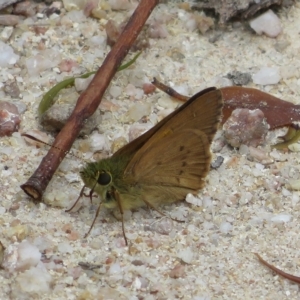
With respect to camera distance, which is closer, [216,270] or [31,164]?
[216,270]

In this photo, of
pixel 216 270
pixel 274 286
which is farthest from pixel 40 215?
pixel 274 286

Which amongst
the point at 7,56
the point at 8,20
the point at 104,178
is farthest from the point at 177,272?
the point at 8,20

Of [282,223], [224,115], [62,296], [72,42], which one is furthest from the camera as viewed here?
[72,42]

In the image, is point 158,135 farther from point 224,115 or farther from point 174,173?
point 224,115

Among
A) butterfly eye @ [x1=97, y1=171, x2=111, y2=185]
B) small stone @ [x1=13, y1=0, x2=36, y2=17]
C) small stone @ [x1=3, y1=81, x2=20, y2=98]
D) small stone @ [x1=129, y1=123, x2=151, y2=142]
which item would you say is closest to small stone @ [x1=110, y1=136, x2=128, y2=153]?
small stone @ [x1=129, y1=123, x2=151, y2=142]

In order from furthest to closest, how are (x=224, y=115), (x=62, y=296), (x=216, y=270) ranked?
(x=224, y=115) → (x=216, y=270) → (x=62, y=296)

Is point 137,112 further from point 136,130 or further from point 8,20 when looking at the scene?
point 8,20

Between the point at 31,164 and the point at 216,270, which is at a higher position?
the point at 216,270

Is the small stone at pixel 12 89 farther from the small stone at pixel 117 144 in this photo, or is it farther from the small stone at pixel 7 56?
the small stone at pixel 117 144
